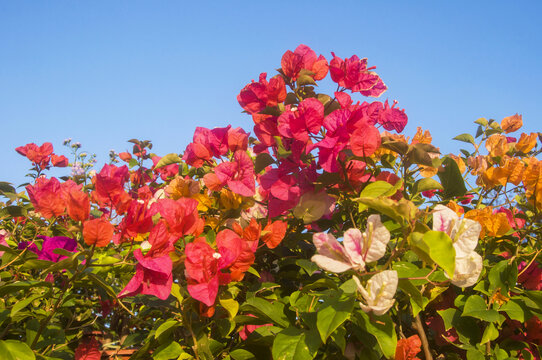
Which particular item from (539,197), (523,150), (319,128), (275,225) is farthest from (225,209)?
(523,150)

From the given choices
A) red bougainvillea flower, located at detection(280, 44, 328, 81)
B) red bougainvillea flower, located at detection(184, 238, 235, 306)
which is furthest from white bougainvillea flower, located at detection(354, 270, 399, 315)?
red bougainvillea flower, located at detection(280, 44, 328, 81)

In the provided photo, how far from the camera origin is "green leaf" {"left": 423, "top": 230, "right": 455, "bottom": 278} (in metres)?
0.69

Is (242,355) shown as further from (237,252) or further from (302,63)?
(302,63)

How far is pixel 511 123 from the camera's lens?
167cm

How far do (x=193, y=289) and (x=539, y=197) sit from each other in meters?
0.91

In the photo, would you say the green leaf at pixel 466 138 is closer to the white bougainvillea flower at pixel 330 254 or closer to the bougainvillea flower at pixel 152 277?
the white bougainvillea flower at pixel 330 254

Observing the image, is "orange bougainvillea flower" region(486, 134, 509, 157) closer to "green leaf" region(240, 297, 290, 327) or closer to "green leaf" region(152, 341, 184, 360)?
"green leaf" region(240, 297, 290, 327)

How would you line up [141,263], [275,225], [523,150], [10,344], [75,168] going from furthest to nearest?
1. [75,168]
2. [523,150]
3. [275,225]
4. [10,344]
5. [141,263]

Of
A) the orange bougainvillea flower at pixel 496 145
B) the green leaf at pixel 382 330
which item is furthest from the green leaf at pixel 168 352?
the orange bougainvillea flower at pixel 496 145

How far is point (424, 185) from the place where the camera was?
1.14 m

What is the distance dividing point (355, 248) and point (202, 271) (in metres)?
0.34

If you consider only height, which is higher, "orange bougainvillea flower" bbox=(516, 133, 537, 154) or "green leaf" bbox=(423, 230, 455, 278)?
"orange bougainvillea flower" bbox=(516, 133, 537, 154)

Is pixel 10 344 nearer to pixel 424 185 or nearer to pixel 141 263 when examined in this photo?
pixel 141 263

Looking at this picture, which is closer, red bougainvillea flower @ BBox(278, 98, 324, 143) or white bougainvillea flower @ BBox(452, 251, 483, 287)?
white bougainvillea flower @ BBox(452, 251, 483, 287)
